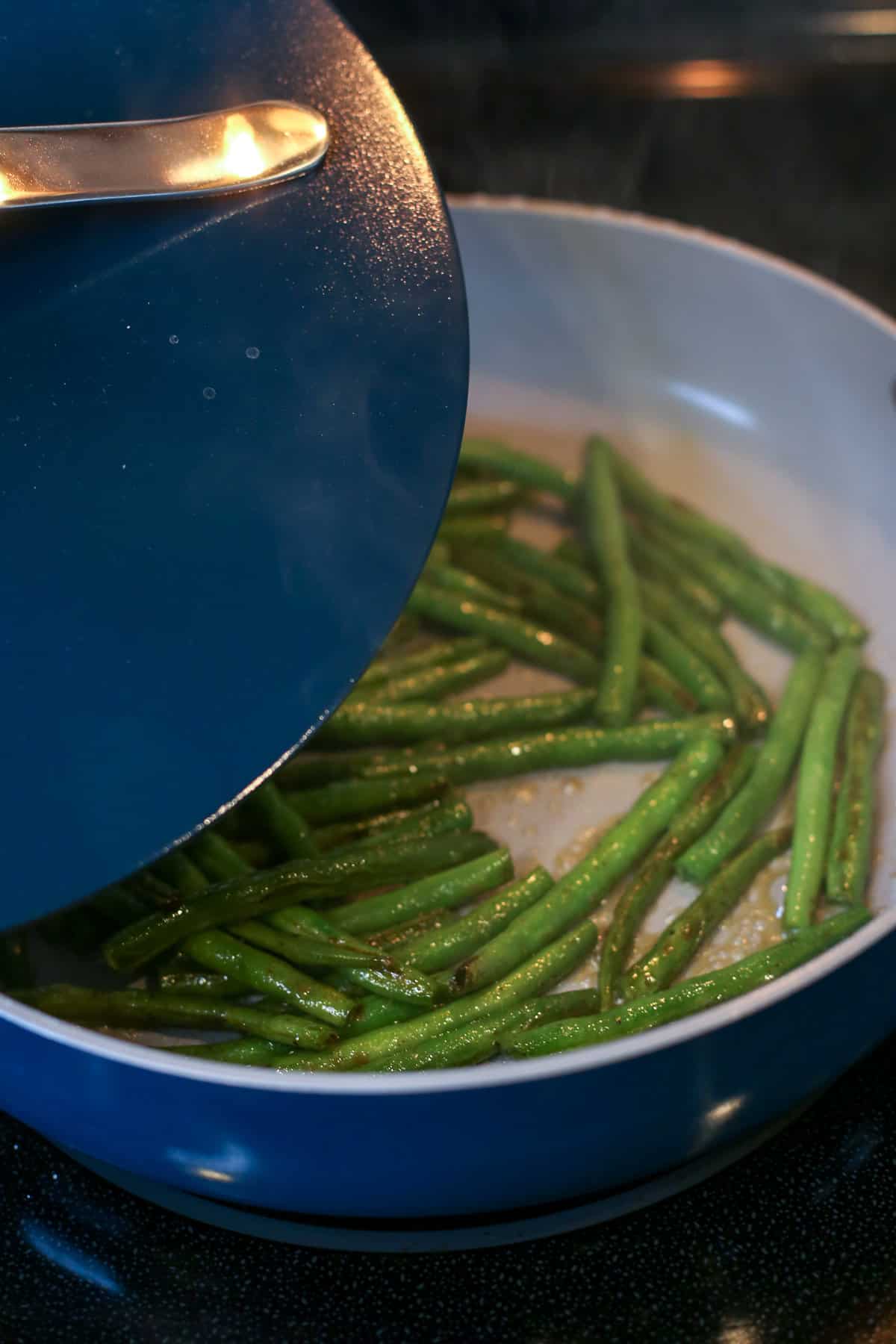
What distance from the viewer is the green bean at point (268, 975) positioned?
1.46 m

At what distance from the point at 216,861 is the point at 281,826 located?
98 mm

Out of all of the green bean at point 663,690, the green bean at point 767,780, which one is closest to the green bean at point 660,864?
the green bean at point 767,780

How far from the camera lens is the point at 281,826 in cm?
169

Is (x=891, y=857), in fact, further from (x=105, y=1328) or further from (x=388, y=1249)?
(x=105, y=1328)

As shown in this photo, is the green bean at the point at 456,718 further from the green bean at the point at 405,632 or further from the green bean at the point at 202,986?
the green bean at the point at 202,986

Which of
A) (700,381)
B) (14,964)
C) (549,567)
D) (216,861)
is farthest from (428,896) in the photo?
(700,381)

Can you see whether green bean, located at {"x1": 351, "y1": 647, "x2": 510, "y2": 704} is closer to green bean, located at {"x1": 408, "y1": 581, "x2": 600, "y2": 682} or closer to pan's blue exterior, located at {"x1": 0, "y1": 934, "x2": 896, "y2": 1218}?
green bean, located at {"x1": 408, "y1": 581, "x2": 600, "y2": 682}

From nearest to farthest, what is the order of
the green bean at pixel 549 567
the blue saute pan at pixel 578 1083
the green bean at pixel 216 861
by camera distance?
the blue saute pan at pixel 578 1083 → the green bean at pixel 216 861 → the green bean at pixel 549 567

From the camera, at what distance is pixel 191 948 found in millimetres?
1528

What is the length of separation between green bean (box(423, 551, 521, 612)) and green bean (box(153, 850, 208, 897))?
0.67 m

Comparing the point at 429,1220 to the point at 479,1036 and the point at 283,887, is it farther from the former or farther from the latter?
the point at 283,887

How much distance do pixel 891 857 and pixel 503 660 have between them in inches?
24.4

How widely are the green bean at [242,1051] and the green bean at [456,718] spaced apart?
1.65 ft

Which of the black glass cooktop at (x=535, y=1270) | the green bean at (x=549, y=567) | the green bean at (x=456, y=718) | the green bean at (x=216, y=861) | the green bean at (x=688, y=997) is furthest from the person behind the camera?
the green bean at (x=549, y=567)
